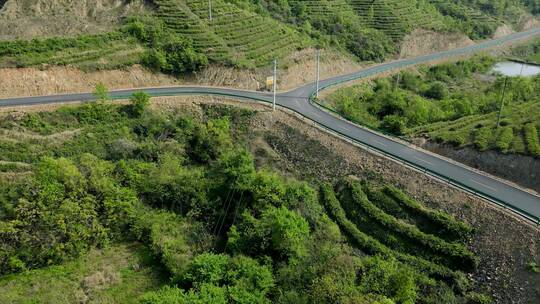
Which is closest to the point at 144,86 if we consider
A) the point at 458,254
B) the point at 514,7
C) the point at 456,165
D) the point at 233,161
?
the point at 233,161

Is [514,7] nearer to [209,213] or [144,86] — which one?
[144,86]

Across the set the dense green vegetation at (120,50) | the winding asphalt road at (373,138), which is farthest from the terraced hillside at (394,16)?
the dense green vegetation at (120,50)

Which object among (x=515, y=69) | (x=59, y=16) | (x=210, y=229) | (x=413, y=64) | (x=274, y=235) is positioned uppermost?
(x=59, y=16)

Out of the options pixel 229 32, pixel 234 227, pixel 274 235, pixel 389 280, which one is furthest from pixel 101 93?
pixel 389 280

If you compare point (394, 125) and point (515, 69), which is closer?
point (394, 125)

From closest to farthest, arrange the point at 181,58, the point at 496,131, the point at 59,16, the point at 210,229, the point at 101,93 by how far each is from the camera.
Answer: the point at 210,229 → the point at 496,131 → the point at 101,93 → the point at 181,58 → the point at 59,16

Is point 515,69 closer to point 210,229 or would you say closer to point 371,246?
point 371,246
